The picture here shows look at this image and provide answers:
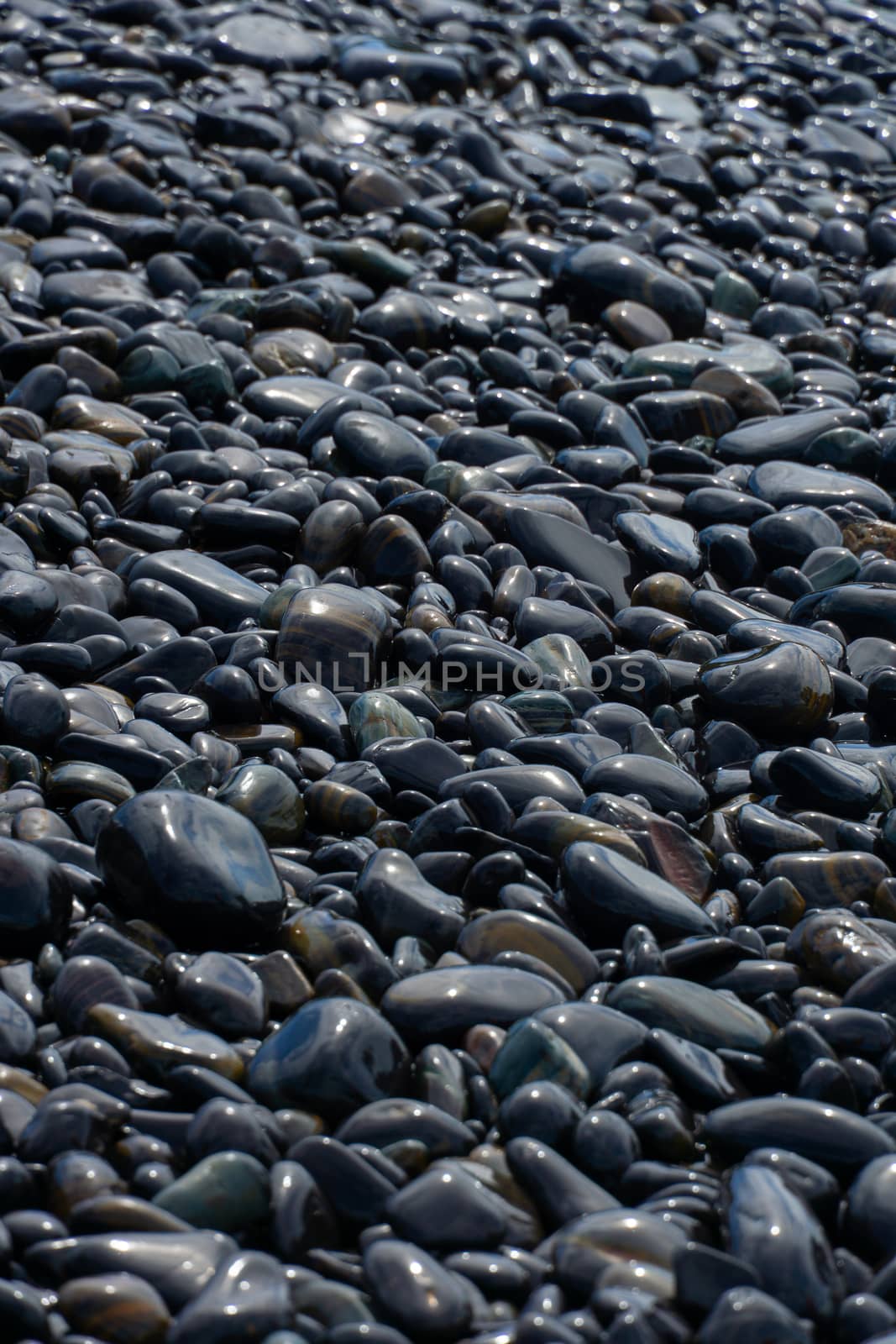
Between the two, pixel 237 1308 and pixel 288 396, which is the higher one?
pixel 288 396

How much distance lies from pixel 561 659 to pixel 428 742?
51cm

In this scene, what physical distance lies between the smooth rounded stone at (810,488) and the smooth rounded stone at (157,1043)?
2.36 meters

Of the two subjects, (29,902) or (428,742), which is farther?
(428,742)

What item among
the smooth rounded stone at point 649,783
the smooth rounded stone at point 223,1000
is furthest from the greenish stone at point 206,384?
the smooth rounded stone at point 223,1000

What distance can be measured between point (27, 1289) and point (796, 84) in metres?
7.51

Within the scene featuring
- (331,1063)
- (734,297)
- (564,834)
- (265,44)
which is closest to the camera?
(331,1063)

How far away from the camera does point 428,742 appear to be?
2.50m

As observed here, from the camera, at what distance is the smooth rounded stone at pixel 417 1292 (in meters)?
1.48

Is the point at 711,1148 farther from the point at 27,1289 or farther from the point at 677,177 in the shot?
the point at 677,177

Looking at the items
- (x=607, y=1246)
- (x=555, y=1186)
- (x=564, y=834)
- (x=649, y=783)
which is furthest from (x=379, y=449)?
(x=607, y=1246)

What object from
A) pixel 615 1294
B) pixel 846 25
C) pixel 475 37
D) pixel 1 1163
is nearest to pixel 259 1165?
pixel 1 1163

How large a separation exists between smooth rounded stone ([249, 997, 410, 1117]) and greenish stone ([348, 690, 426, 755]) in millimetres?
796

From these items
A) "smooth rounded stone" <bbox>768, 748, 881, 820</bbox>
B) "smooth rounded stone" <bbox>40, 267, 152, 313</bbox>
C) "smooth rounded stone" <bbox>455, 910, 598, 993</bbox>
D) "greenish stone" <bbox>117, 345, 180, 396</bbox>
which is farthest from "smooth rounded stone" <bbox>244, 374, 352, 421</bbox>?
"smooth rounded stone" <bbox>455, 910, 598, 993</bbox>

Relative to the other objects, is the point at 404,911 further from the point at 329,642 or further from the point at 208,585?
the point at 208,585
